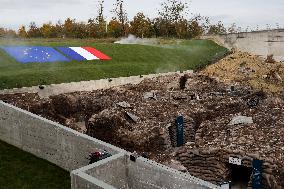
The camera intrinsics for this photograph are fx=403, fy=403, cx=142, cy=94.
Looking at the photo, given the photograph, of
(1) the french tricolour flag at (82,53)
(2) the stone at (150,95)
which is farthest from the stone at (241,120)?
(1) the french tricolour flag at (82,53)

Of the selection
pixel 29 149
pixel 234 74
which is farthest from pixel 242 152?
pixel 234 74

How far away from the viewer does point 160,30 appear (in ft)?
182

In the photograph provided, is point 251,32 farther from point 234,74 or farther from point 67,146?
point 67,146

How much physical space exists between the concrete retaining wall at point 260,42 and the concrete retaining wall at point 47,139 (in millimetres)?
32471

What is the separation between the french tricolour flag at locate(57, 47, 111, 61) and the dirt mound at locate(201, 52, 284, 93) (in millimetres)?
8961

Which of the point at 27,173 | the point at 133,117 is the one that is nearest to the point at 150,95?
the point at 133,117

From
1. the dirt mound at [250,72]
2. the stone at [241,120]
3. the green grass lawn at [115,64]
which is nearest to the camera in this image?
the stone at [241,120]

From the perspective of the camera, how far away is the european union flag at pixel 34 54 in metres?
29.1

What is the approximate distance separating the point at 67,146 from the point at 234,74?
22462mm

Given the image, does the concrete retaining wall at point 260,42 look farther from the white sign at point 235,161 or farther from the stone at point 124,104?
the white sign at point 235,161

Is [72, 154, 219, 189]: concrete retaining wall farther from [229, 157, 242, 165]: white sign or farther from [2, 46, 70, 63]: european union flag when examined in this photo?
[2, 46, 70, 63]: european union flag

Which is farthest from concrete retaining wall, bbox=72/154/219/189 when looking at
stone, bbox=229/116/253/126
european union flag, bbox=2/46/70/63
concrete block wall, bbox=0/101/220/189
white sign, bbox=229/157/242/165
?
european union flag, bbox=2/46/70/63

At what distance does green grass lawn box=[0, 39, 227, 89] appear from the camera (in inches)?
993

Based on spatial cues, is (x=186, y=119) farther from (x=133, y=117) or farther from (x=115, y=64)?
(x=115, y=64)
